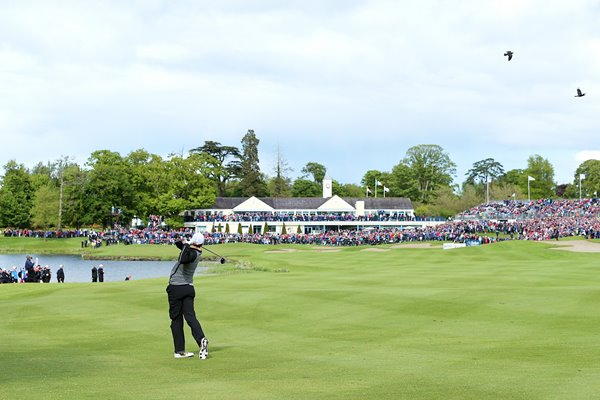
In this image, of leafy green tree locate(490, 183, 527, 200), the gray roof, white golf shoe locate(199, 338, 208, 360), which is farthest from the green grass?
leafy green tree locate(490, 183, 527, 200)

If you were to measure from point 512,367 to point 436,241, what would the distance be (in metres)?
76.5

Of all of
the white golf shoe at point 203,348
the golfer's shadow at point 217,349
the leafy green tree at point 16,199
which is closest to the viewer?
the white golf shoe at point 203,348

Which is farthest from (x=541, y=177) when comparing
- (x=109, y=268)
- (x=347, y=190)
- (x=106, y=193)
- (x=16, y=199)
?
(x=109, y=268)

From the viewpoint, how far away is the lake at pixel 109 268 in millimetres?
59688

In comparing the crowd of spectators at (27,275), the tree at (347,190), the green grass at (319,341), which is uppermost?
the tree at (347,190)

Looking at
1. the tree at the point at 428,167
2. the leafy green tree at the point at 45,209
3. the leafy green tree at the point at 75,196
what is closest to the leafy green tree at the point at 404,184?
the tree at the point at 428,167

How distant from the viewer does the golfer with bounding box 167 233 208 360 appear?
14.2 meters

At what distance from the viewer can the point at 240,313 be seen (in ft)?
73.2

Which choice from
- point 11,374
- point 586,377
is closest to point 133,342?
point 11,374

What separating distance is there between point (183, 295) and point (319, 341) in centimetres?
388

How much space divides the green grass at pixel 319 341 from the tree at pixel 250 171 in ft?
445

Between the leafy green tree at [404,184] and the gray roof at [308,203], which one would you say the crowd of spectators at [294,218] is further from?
the leafy green tree at [404,184]

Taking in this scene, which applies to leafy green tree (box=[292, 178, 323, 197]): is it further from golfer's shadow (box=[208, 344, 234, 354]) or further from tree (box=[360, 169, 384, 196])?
golfer's shadow (box=[208, 344, 234, 354])

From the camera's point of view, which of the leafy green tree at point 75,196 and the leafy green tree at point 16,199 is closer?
the leafy green tree at point 75,196
